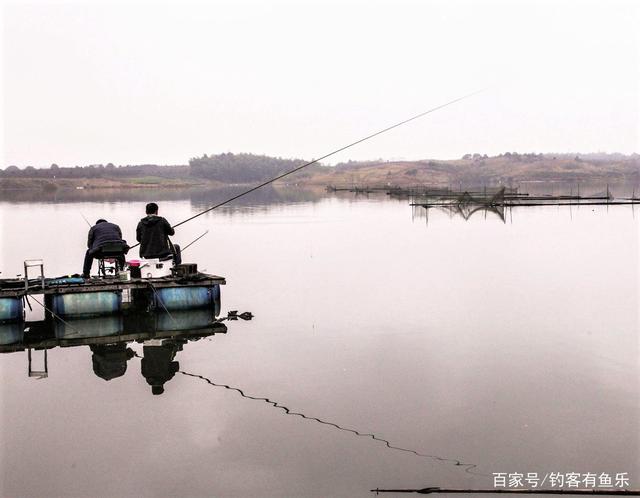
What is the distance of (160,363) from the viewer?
1303cm

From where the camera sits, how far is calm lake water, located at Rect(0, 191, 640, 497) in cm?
831

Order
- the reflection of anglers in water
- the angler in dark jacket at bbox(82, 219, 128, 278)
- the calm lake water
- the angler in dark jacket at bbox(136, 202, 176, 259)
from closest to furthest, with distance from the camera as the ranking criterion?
the calm lake water, the reflection of anglers in water, the angler in dark jacket at bbox(82, 219, 128, 278), the angler in dark jacket at bbox(136, 202, 176, 259)

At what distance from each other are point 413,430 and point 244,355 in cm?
481

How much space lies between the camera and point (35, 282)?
52.0ft

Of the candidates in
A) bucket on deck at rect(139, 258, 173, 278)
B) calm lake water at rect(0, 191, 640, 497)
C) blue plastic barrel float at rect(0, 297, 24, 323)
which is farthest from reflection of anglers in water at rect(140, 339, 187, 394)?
blue plastic barrel float at rect(0, 297, 24, 323)

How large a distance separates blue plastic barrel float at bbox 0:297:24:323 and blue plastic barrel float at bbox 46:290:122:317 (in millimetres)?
711

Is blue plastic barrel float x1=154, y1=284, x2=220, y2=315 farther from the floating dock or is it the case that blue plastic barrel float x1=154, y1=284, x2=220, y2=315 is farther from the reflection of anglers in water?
the reflection of anglers in water

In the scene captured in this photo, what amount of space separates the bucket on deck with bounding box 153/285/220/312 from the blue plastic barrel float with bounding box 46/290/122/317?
91 centimetres

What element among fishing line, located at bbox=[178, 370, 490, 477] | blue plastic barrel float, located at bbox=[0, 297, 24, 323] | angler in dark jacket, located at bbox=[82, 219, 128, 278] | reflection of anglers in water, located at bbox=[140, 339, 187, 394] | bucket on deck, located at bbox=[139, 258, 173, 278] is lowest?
fishing line, located at bbox=[178, 370, 490, 477]

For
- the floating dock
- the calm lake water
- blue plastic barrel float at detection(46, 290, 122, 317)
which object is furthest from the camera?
blue plastic barrel float at detection(46, 290, 122, 317)

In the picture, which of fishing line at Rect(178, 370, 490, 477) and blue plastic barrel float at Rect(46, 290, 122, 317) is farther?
blue plastic barrel float at Rect(46, 290, 122, 317)

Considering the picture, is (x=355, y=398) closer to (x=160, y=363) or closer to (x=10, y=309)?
(x=160, y=363)

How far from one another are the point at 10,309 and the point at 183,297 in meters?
3.67

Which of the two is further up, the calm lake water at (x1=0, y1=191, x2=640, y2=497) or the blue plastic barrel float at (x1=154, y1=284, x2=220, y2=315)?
the blue plastic barrel float at (x1=154, y1=284, x2=220, y2=315)
